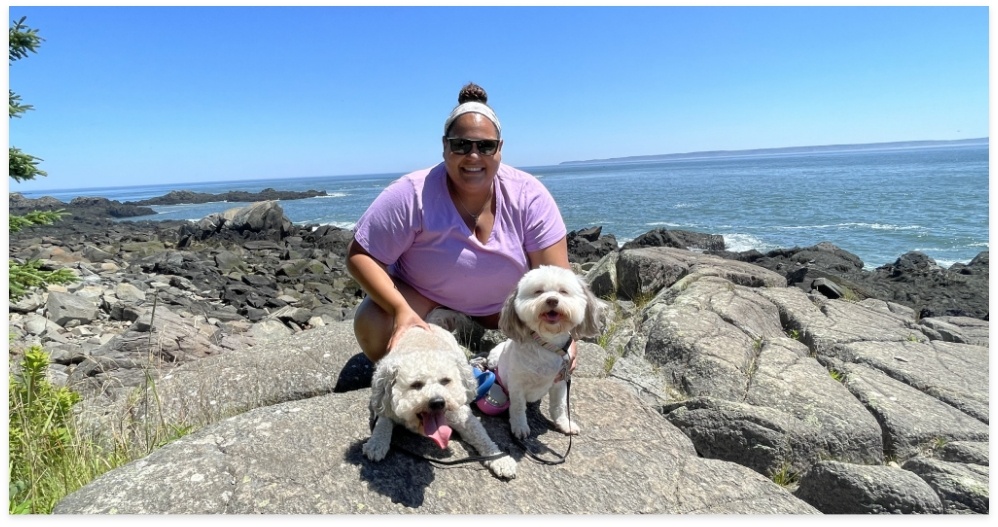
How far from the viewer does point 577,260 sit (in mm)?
19047

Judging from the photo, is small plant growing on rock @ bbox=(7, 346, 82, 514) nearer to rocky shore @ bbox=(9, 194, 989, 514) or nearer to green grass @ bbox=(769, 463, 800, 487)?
→ rocky shore @ bbox=(9, 194, 989, 514)

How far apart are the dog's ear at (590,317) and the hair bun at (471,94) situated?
148cm

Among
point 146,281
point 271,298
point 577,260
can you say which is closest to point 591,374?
point 271,298

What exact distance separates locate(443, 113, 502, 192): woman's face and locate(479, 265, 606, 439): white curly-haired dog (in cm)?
87

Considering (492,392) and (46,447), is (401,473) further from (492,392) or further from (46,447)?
(46,447)

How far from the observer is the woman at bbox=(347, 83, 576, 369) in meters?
3.81

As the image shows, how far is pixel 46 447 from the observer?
323cm

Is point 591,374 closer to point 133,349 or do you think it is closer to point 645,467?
point 645,467

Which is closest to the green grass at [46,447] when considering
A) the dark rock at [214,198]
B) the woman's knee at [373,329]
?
the woman's knee at [373,329]

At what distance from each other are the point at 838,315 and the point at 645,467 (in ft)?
13.1

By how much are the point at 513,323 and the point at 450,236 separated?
3.09 feet

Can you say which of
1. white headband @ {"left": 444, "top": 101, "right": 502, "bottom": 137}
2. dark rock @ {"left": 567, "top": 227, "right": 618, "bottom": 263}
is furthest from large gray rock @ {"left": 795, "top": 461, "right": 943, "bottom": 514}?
dark rock @ {"left": 567, "top": 227, "right": 618, "bottom": 263}

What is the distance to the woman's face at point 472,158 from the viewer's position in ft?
12.2

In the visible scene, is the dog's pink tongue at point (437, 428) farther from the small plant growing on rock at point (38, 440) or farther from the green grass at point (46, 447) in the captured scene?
the small plant growing on rock at point (38, 440)
